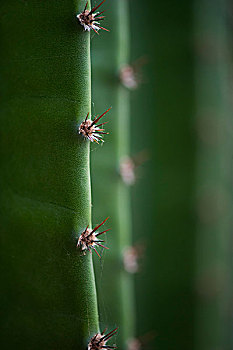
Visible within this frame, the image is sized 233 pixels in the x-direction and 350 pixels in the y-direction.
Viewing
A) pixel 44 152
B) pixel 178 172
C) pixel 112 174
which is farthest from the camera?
pixel 178 172

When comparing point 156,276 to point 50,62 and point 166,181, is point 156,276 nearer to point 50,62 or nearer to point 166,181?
point 166,181

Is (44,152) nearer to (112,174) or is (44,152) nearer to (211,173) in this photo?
(112,174)

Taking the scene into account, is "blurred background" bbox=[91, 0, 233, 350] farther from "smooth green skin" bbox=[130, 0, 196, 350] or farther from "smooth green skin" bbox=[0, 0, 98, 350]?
"smooth green skin" bbox=[0, 0, 98, 350]

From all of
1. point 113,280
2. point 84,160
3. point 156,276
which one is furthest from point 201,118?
point 84,160

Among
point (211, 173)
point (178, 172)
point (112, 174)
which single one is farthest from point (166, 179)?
point (112, 174)

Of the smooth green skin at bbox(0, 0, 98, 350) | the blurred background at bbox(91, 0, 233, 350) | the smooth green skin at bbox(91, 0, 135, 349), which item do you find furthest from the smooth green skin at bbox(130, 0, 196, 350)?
the smooth green skin at bbox(0, 0, 98, 350)

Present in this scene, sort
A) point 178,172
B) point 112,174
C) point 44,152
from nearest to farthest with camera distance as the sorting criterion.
→ point 44,152, point 112,174, point 178,172
